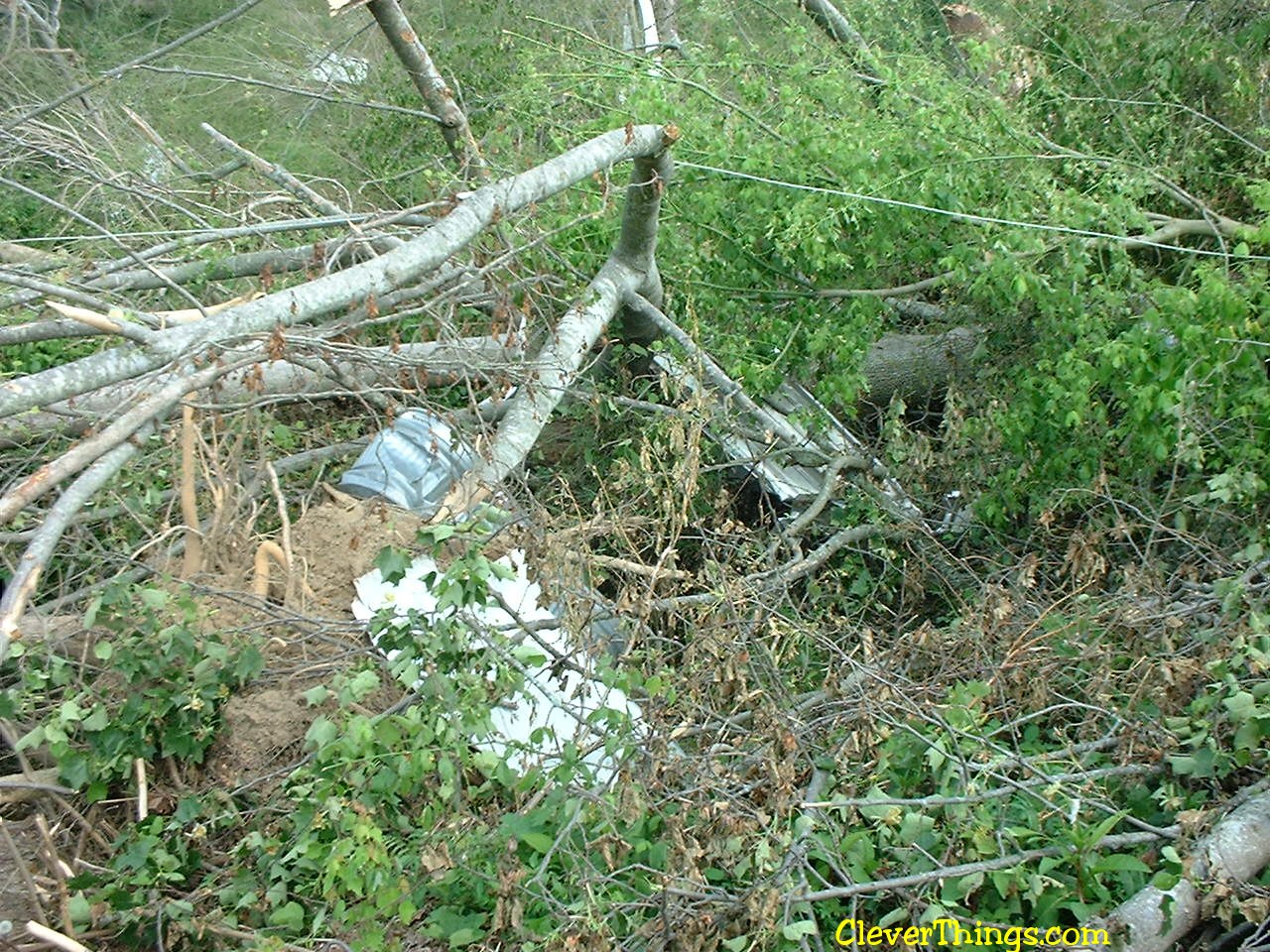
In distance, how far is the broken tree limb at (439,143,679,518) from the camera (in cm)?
419

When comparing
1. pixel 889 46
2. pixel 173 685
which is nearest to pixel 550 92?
pixel 889 46

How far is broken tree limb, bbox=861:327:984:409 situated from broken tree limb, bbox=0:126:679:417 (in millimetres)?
1881

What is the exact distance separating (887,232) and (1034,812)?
3.32 meters

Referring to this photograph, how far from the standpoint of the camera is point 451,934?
3.13 meters

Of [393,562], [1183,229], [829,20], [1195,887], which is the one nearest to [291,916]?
[393,562]

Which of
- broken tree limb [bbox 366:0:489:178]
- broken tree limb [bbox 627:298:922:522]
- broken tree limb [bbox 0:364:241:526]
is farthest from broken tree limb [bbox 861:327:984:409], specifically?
broken tree limb [bbox 0:364:241:526]

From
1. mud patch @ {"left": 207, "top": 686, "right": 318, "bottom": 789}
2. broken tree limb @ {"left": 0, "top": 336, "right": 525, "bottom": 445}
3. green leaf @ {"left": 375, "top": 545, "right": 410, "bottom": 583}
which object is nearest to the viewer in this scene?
green leaf @ {"left": 375, "top": 545, "right": 410, "bottom": 583}

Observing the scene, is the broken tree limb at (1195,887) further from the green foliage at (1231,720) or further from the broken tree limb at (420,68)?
the broken tree limb at (420,68)

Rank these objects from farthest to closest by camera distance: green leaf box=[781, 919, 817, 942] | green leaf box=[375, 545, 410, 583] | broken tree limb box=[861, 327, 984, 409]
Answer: broken tree limb box=[861, 327, 984, 409] → green leaf box=[375, 545, 410, 583] → green leaf box=[781, 919, 817, 942]

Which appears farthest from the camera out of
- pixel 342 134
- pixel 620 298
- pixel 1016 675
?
pixel 342 134

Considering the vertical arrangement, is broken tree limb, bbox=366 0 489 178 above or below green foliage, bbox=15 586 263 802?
above

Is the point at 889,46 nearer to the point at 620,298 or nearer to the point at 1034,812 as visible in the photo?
the point at 620,298

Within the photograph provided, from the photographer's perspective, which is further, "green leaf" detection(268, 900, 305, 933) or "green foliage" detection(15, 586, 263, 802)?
"green foliage" detection(15, 586, 263, 802)

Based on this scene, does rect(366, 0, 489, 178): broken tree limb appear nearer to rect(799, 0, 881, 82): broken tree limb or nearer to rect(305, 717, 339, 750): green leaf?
rect(799, 0, 881, 82): broken tree limb
